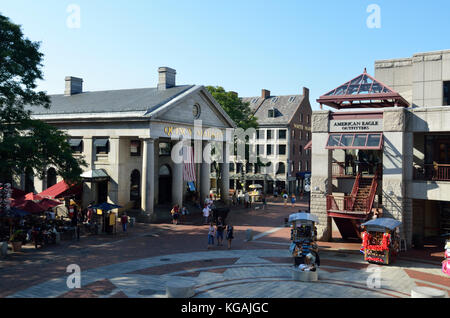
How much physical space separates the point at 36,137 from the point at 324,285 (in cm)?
1901

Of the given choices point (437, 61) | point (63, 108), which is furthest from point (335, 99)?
point (63, 108)

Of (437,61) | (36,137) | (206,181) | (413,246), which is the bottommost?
(413,246)

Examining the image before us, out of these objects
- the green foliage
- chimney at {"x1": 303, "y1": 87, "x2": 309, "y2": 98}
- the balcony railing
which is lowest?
the balcony railing

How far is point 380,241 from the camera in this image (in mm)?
20875

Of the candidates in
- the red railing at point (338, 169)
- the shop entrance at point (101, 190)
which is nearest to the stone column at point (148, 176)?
the shop entrance at point (101, 190)

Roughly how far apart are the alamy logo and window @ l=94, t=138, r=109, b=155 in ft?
62.9

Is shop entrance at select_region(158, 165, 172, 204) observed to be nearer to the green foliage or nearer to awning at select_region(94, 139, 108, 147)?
awning at select_region(94, 139, 108, 147)

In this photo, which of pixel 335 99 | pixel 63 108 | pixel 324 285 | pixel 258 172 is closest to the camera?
pixel 324 285

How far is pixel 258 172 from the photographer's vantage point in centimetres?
6812

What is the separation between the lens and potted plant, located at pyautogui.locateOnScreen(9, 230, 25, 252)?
22.7m

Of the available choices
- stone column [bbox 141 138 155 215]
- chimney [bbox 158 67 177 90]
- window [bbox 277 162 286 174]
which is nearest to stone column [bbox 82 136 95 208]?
stone column [bbox 141 138 155 215]

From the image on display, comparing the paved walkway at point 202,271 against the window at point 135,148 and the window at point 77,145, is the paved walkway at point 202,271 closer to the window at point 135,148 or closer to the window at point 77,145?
the window at point 135,148

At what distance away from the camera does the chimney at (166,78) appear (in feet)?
137
